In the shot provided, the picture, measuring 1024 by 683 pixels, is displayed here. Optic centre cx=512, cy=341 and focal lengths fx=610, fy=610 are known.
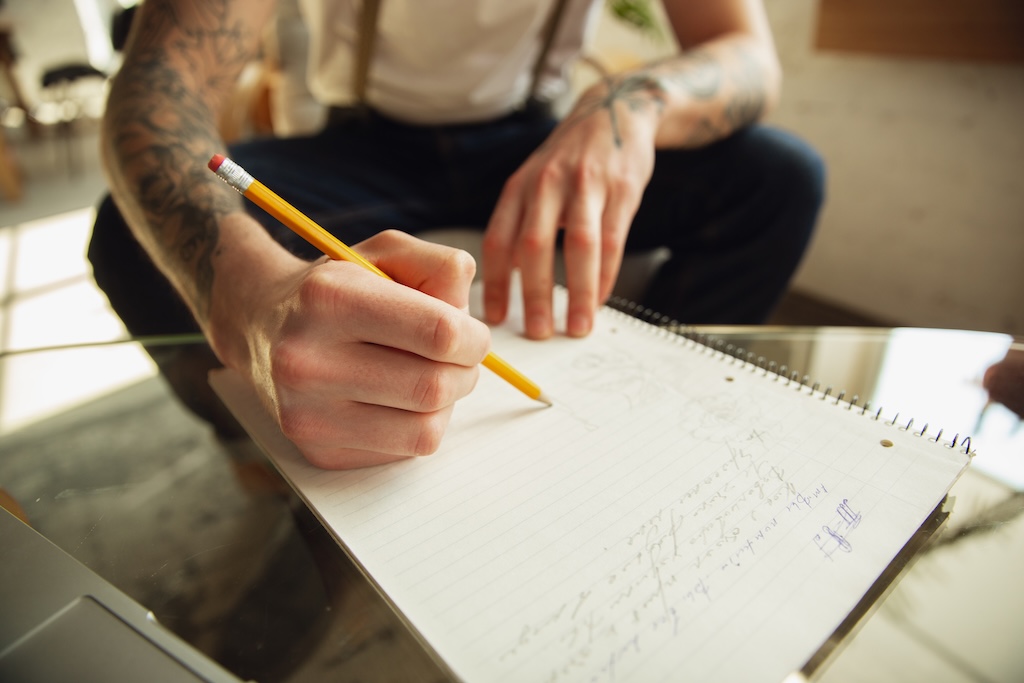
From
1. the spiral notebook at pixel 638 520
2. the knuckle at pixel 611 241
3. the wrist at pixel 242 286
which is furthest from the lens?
the knuckle at pixel 611 241

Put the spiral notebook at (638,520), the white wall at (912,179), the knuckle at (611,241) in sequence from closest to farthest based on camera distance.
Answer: the spiral notebook at (638,520) < the knuckle at (611,241) < the white wall at (912,179)

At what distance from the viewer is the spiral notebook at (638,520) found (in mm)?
229

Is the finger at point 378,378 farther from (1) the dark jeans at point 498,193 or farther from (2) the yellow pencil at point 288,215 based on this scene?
(1) the dark jeans at point 498,193

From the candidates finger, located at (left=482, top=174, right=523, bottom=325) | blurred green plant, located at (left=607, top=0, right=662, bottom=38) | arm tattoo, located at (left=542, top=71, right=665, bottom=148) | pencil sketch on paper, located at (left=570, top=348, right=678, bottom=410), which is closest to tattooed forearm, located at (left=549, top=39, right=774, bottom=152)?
arm tattoo, located at (left=542, top=71, right=665, bottom=148)

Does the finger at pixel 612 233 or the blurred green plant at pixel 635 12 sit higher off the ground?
the blurred green plant at pixel 635 12

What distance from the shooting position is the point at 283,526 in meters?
0.32

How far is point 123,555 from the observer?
0.99 ft

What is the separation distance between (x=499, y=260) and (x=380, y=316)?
0.65 feet

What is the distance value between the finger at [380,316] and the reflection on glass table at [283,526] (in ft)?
0.35

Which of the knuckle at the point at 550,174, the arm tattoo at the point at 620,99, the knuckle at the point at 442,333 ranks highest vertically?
the arm tattoo at the point at 620,99

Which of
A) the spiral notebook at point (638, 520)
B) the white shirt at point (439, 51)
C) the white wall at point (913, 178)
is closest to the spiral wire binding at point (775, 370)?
the spiral notebook at point (638, 520)

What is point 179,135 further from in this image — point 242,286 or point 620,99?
point 620,99

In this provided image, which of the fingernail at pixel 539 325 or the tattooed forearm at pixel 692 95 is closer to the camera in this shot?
the fingernail at pixel 539 325

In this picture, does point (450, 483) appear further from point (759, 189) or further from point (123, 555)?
point (759, 189)
